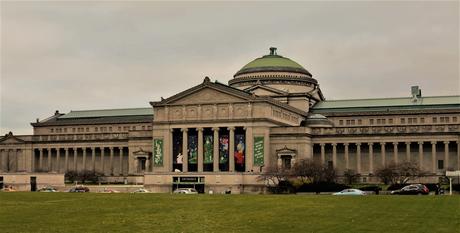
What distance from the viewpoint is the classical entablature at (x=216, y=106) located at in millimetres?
155875

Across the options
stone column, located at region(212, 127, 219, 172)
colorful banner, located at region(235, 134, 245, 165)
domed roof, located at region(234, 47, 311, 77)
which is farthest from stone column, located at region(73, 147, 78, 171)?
colorful banner, located at region(235, 134, 245, 165)

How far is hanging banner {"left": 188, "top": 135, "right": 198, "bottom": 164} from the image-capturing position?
161m

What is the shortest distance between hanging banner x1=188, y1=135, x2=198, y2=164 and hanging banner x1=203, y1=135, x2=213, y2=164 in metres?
1.94

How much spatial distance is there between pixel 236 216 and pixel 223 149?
100 metres

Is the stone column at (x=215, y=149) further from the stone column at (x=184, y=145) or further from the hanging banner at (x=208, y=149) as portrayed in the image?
the stone column at (x=184, y=145)

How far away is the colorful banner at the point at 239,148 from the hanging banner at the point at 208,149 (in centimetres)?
558

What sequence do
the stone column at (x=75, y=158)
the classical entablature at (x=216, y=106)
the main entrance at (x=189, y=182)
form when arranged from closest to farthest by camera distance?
the main entrance at (x=189, y=182)
the classical entablature at (x=216, y=106)
the stone column at (x=75, y=158)

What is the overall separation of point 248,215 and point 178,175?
8809 cm

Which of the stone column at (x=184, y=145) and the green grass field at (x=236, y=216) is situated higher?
the stone column at (x=184, y=145)

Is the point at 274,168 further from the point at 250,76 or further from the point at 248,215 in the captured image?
the point at 248,215

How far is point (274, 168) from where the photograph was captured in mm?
139375

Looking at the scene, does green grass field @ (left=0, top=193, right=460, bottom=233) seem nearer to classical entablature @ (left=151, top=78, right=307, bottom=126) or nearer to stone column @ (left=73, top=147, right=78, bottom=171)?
classical entablature @ (left=151, top=78, right=307, bottom=126)

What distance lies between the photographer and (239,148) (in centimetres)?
15700

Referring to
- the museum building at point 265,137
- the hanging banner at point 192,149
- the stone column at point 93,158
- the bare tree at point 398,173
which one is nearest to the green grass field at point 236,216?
the bare tree at point 398,173
